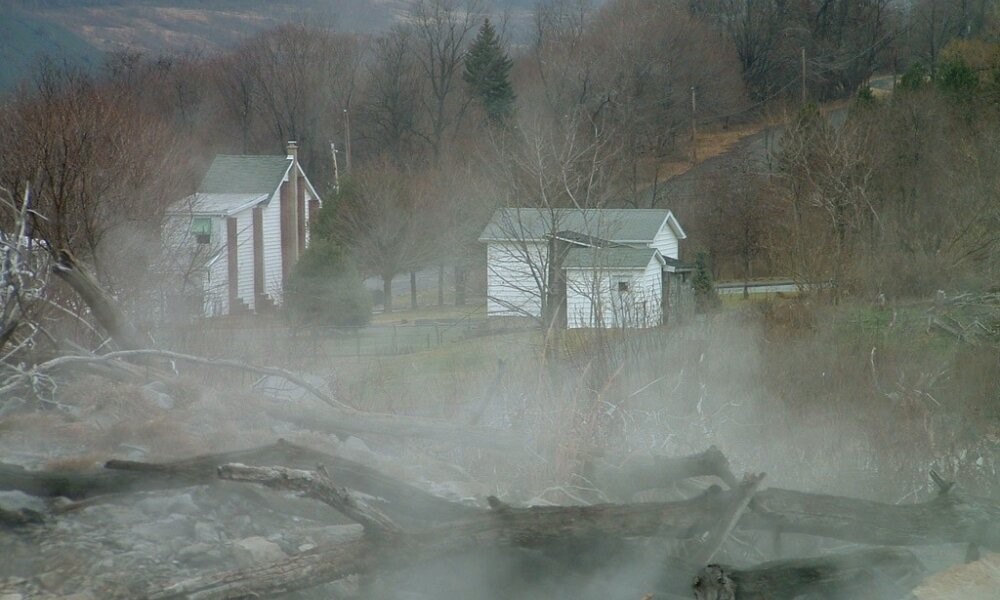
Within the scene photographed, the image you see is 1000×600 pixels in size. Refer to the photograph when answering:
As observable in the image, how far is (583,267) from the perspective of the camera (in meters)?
12.5

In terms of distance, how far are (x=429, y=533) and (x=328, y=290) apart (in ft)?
55.1

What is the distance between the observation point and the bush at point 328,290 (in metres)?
19.3

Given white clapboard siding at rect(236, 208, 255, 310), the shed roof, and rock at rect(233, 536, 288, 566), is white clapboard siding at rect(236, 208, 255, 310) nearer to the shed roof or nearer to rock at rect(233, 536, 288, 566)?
the shed roof

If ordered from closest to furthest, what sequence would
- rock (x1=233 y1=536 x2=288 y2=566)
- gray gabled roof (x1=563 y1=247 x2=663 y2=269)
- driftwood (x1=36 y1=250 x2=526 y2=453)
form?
rock (x1=233 y1=536 x2=288 y2=566)
driftwood (x1=36 y1=250 x2=526 y2=453)
gray gabled roof (x1=563 y1=247 x2=663 y2=269)

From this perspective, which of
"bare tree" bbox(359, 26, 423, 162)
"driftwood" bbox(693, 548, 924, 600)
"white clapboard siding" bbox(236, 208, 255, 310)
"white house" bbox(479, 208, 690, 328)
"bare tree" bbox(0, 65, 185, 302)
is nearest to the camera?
"driftwood" bbox(693, 548, 924, 600)

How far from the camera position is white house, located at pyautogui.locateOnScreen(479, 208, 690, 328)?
10.2 meters

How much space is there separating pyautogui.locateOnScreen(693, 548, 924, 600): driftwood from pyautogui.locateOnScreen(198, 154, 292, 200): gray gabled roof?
65.2 feet

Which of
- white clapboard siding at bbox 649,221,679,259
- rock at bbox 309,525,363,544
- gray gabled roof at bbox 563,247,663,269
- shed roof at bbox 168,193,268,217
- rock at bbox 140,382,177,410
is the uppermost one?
shed roof at bbox 168,193,268,217

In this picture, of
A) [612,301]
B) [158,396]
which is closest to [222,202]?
[612,301]

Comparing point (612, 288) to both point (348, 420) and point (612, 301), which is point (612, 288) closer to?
point (612, 301)

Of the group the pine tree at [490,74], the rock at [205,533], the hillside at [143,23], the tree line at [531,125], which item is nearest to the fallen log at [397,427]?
the rock at [205,533]

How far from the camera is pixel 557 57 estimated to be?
21.3 meters

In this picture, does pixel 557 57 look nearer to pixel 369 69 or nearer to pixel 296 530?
pixel 369 69

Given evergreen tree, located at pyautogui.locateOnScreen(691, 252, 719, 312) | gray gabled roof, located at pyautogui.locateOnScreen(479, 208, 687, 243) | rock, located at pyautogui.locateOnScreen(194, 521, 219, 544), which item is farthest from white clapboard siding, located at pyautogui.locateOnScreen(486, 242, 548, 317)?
rock, located at pyautogui.locateOnScreen(194, 521, 219, 544)
